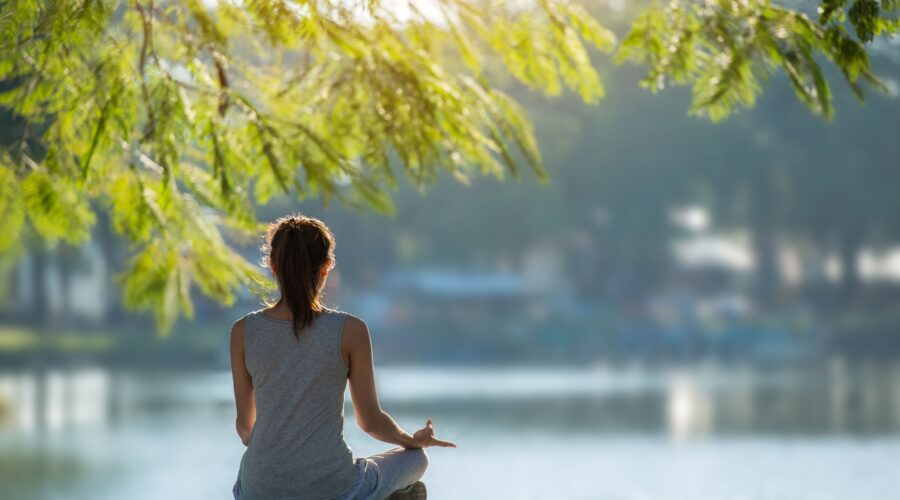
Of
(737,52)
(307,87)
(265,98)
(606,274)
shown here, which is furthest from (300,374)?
(606,274)

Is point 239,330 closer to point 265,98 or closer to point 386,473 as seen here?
point 386,473

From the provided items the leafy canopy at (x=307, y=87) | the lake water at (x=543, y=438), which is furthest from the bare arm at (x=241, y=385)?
the lake water at (x=543, y=438)

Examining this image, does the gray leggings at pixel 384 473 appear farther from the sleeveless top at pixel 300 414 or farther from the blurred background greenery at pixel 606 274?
the blurred background greenery at pixel 606 274

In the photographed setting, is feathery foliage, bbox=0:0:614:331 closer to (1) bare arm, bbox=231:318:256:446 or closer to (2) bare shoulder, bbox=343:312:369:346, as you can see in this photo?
(1) bare arm, bbox=231:318:256:446

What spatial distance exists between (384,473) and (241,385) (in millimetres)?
392

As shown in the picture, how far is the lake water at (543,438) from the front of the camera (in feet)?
39.2

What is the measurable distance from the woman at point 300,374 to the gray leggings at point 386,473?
0.07 feet

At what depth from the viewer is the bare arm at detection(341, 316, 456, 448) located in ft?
10.7

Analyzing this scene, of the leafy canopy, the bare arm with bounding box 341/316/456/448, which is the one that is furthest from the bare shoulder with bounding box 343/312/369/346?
the leafy canopy

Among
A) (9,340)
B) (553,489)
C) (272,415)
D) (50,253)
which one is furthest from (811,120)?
(272,415)

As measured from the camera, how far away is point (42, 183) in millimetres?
6516

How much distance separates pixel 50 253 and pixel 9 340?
9198 millimetres

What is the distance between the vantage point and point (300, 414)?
327 cm

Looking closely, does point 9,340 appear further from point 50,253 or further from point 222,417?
point 222,417
